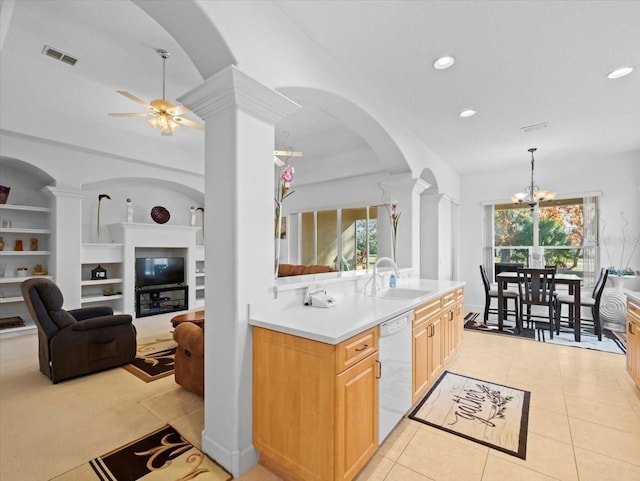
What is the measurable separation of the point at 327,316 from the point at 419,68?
2.38m

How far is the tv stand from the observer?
5855mm

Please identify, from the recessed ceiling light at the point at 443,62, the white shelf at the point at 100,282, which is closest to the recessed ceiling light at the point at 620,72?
the recessed ceiling light at the point at 443,62

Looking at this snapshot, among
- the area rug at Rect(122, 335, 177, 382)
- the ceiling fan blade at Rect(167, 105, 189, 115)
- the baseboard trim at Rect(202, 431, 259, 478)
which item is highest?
the ceiling fan blade at Rect(167, 105, 189, 115)

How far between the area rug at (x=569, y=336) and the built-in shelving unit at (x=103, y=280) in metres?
6.08

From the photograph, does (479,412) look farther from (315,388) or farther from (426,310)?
(315,388)

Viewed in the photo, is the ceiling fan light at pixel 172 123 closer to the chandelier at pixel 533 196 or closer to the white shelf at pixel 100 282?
the white shelf at pixel 100 282

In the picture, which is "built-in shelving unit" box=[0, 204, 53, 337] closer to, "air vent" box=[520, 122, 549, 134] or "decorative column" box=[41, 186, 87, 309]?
"decorative column" box=[41, 186, 87, 309]

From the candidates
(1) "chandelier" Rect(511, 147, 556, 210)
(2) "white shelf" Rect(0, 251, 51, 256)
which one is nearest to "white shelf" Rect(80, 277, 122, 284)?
(2) "white shelf" Rect(0, 251, 51, 256)

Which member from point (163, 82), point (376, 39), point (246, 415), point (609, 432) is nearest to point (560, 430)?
point (609, 432)

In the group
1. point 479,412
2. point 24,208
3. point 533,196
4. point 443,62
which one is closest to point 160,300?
point 24,208

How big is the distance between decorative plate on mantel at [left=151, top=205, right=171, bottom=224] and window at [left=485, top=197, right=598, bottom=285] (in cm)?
662

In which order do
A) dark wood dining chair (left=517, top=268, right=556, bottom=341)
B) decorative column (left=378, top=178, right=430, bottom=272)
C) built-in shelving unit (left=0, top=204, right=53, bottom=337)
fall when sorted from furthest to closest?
built-in shelving unit (left=0, top=204, right=53, bottom=337)
dark wood dining chair (left=517, top=268, right=556, bottom=341)
decorative column (left=378, top=178, right=430, bottom=272)

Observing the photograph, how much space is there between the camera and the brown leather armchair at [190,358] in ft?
8.42

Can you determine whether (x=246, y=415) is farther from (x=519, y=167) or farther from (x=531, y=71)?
(x=519, y=167)
